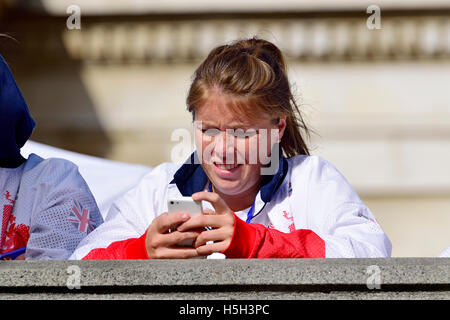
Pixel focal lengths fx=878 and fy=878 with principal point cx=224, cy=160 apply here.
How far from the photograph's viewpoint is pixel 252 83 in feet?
8.91

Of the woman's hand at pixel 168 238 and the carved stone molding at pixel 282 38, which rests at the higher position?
the carved stone molding at pixel 282 38

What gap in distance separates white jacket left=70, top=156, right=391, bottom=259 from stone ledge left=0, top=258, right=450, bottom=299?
0.53m

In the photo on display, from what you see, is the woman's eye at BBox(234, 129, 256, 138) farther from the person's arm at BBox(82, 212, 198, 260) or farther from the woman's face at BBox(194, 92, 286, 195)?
the person's arm at BBox(82, 212, 198, 260)

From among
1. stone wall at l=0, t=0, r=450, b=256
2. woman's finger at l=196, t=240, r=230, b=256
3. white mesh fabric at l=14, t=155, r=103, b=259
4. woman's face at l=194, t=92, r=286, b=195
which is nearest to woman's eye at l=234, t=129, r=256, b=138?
woman's face at l=194, t=92, r=286, b=195

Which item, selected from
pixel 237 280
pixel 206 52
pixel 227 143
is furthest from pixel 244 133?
pixel 206 52

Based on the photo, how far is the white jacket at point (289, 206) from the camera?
251 cm

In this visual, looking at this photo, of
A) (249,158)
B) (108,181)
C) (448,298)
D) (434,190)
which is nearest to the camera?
(448,298)

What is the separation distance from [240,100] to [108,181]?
184 cm

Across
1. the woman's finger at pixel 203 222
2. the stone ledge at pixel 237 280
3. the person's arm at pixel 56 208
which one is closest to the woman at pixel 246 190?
the woman's finger at pixel 203 222

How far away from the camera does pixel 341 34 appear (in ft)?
25.5

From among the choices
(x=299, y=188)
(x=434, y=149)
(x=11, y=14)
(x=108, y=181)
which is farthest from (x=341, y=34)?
(x=299, y=188)

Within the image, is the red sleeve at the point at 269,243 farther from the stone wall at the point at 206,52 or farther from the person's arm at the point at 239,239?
the stone wall at the point at 206,52

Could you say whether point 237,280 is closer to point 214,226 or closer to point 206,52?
point 214,226
